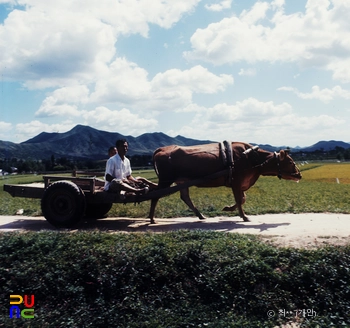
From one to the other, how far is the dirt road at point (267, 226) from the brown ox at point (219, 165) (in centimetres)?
59

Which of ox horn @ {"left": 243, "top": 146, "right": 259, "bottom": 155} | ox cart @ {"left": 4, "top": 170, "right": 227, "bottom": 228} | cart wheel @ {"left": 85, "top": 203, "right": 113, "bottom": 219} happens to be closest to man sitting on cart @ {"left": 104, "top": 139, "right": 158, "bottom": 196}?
ox cart @ {"left": 4, "top": 170, "right": 227, "bottom": 228}

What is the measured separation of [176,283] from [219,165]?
398 cm

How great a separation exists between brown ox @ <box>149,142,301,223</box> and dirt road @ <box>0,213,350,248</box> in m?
0.59

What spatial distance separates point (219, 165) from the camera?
965cm

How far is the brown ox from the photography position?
964 cm

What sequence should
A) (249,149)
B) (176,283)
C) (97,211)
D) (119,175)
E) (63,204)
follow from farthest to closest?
(97,211)
(249,149)
(119,175)
(63,204)
(176,283)

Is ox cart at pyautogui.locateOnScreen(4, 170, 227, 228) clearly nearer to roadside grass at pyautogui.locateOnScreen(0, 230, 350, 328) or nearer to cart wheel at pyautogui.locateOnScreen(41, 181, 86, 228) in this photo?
cart wheel at pyautogui.locateOnScreen(41, 181, 86, 228)

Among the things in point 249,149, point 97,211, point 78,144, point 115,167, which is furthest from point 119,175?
point 78,144

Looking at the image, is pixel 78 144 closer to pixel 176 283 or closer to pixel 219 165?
pixel 219 165

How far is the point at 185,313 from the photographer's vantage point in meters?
5.72

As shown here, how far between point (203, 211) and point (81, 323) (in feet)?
21.0

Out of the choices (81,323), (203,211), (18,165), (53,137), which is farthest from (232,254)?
(53,137)

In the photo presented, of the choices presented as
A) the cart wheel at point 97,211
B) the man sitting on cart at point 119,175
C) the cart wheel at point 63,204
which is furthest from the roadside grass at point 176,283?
the cart wheel at point 97,211

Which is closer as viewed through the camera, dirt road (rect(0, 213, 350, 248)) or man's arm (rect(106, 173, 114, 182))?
dirt road (rect(0, 213, 350, 248))
